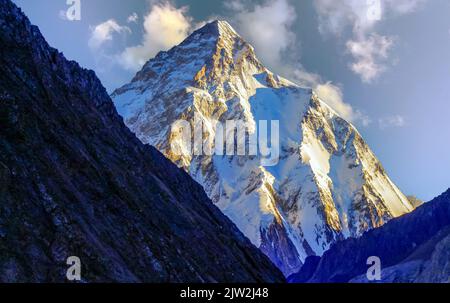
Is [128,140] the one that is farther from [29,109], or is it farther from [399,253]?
[399,253]
